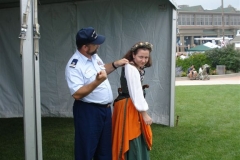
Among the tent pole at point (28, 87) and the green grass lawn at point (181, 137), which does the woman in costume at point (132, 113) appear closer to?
the tent pole at point (28, 87)

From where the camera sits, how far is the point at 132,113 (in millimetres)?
3326

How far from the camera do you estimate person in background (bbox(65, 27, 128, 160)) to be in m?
2.97

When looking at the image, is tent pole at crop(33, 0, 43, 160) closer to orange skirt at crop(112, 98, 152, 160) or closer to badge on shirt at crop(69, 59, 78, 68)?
badge on shirt at crop(69, 59, 78, 68)

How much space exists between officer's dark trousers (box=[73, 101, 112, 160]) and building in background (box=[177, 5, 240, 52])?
4903 cm

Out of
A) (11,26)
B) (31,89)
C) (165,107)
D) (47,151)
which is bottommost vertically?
(47,151)

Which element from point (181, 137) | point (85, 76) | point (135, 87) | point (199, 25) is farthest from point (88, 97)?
point (199, 25)

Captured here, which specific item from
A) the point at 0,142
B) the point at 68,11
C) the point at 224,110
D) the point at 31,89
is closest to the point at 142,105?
the point at 31,89

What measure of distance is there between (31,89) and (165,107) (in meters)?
3.62

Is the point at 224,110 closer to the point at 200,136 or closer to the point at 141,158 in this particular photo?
the point at 200,136

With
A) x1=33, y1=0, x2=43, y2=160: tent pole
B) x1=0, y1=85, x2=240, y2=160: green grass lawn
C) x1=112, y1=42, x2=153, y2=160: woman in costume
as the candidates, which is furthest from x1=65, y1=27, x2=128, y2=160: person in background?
x1=0, y1=85, x2=240, y2=160: green grass lawn

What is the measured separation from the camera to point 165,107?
6117 mm

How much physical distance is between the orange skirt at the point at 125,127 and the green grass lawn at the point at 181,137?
133 cm

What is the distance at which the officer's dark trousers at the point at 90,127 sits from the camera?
3.10 metres

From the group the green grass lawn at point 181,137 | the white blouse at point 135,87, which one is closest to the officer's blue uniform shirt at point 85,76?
the white blouse at point 135,87
